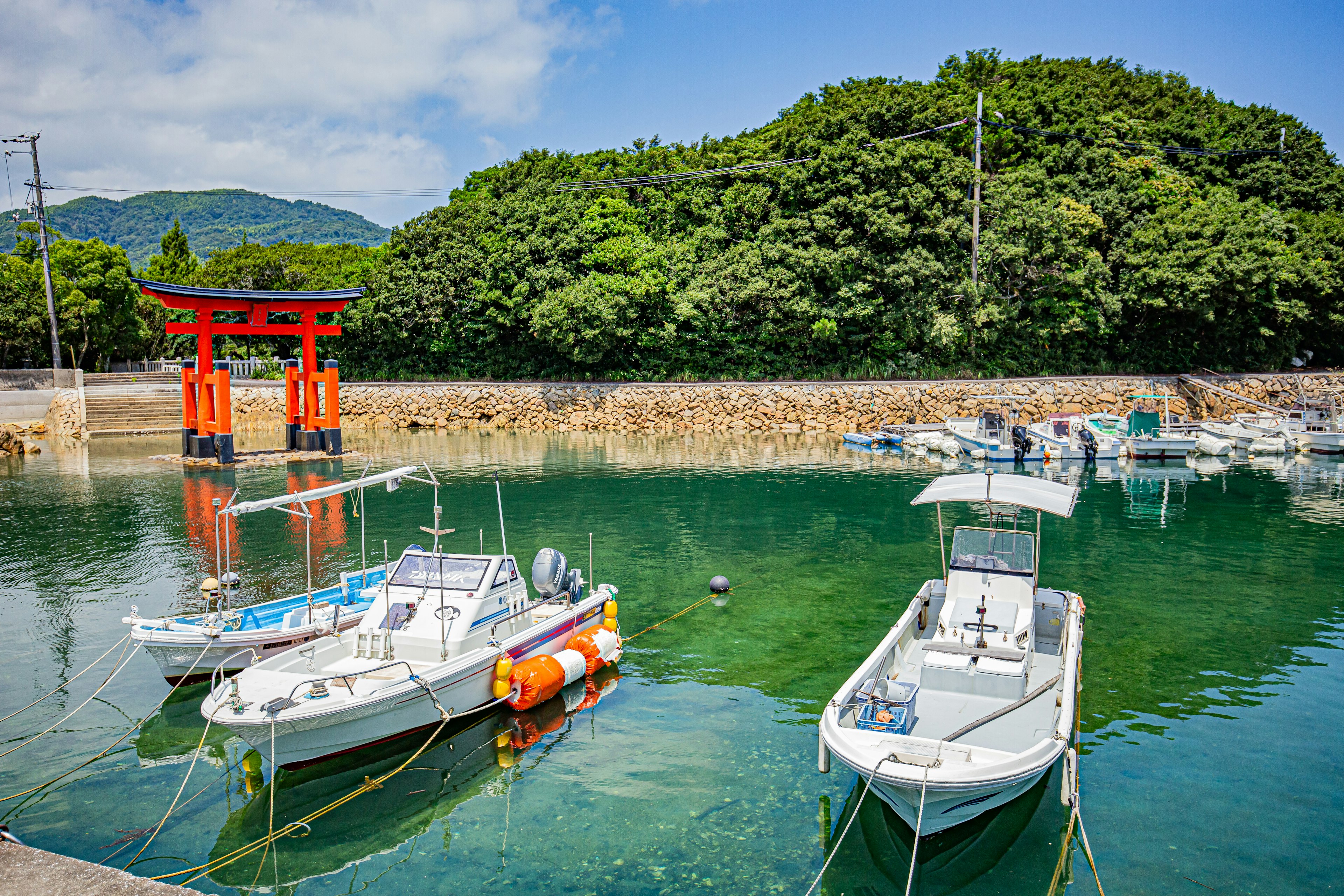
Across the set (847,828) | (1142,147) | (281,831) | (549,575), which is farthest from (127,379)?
(1142,147)

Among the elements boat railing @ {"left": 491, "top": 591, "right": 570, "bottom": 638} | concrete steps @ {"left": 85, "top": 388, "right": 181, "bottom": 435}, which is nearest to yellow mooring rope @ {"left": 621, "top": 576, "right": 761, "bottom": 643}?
boat railing @ {"left": 491, "top": 591, "right": 570, "bottom": 638}

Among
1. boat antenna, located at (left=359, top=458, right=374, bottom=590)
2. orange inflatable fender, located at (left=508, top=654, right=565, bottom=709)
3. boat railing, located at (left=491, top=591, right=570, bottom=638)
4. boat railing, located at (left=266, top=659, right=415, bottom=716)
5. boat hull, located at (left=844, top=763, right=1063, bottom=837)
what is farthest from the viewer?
boat antenna, located at (left=359, top=458, right=374, bottom=590)

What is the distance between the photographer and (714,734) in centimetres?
1125

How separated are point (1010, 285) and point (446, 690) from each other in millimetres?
44578

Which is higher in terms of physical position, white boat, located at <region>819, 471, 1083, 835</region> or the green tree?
the green tree

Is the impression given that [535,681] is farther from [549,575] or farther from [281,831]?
[281,831]

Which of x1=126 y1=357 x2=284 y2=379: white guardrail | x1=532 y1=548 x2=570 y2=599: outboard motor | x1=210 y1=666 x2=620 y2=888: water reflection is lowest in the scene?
x1=210 y1=666 x2=620 y2=888: water reflection

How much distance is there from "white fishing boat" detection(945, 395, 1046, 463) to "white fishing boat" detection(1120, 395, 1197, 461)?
4.13 m

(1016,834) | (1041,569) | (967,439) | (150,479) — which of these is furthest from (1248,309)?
(150,479)

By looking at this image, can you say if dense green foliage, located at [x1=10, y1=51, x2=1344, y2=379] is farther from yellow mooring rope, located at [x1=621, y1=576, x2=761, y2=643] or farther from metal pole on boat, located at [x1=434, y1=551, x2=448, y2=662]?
metal pole on boat, located at [x1=434, y1=551, x2=448, y2=662]

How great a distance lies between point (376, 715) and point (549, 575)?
171 inches

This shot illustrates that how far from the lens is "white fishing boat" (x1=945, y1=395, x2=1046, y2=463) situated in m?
35.4

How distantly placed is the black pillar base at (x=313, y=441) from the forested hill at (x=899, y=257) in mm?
14635

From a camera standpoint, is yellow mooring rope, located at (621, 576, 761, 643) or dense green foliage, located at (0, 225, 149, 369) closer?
yellow mooring rope, located at (621, 576, 761, 643)
